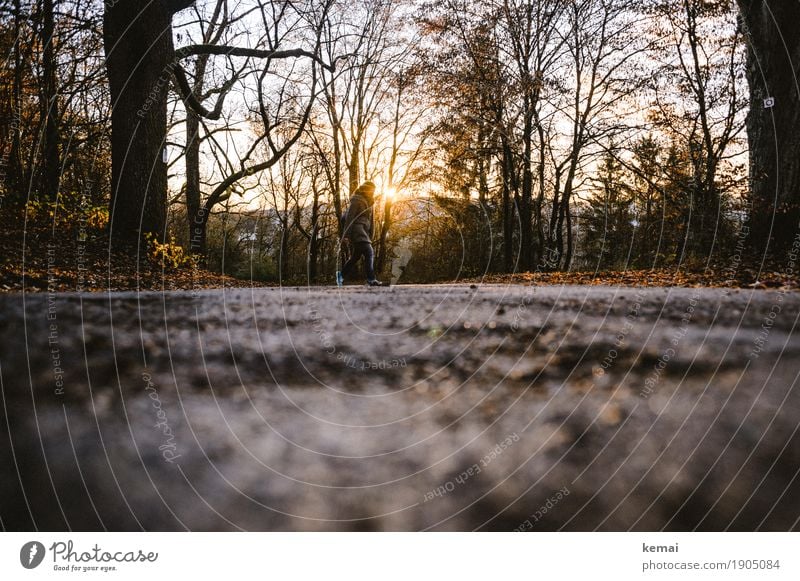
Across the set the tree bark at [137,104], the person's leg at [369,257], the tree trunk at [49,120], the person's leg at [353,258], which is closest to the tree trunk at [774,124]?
the person's leg at [369,257]

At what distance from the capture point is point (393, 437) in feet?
2.68

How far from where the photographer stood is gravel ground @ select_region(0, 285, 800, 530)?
2.22 ft

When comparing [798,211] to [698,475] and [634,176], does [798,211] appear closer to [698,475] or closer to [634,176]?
[698,475]

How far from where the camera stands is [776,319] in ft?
6.43

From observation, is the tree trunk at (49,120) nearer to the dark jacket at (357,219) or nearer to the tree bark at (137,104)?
the tree bark at (137,104)

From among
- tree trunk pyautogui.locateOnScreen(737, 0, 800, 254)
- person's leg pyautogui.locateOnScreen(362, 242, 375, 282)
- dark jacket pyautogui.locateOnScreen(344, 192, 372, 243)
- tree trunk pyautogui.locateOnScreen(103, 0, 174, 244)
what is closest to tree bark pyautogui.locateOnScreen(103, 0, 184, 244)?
tree trunk pyautogui.locateOnScreen(103, 0, 174, 244)

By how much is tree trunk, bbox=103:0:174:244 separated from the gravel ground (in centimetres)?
507

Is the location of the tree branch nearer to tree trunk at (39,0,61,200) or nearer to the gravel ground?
tree trunk at (39,0,61,200)

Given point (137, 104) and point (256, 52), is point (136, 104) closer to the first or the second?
point (137, 104)

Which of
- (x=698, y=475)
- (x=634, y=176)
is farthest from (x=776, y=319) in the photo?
(x=634, y=176)

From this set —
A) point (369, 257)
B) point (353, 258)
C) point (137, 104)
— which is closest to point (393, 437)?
point (137, 104)

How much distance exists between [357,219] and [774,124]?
6785mm

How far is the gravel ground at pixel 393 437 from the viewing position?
68 cm

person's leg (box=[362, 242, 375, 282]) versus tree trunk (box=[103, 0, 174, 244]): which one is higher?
tree trunk (box=[103, 0, 174, 244])
